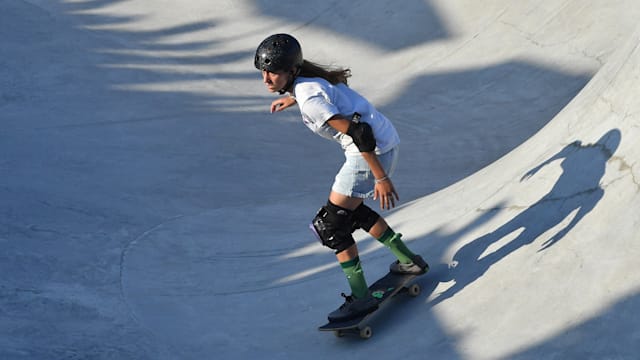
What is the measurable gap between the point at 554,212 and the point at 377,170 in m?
1.12

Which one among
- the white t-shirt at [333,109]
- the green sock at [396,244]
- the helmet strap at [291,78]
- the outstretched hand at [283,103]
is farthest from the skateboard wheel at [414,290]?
the helmet strap at [291,78]

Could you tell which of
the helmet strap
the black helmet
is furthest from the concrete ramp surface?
the black helmet

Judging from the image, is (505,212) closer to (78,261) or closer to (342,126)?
(342,126)

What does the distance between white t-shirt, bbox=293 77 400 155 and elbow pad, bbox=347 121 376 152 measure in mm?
109

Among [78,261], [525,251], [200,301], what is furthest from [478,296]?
[78,261]

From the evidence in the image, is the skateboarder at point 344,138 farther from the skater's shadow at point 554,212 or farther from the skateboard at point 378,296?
the skater's shadow at point 554,212

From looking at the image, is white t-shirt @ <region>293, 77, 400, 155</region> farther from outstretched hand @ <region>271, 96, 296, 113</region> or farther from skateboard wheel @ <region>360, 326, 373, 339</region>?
skateboard wheel @ <region>360, 326, 373, 339</region>

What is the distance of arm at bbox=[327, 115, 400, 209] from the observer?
426cm

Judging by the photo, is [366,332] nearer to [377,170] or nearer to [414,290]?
[414,290]

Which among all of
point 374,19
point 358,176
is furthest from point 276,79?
point 374,19

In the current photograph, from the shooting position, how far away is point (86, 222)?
21.2 ft

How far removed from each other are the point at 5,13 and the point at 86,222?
535cm

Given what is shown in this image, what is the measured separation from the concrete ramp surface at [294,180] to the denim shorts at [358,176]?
2.49ft

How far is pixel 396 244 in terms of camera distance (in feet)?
15.8
